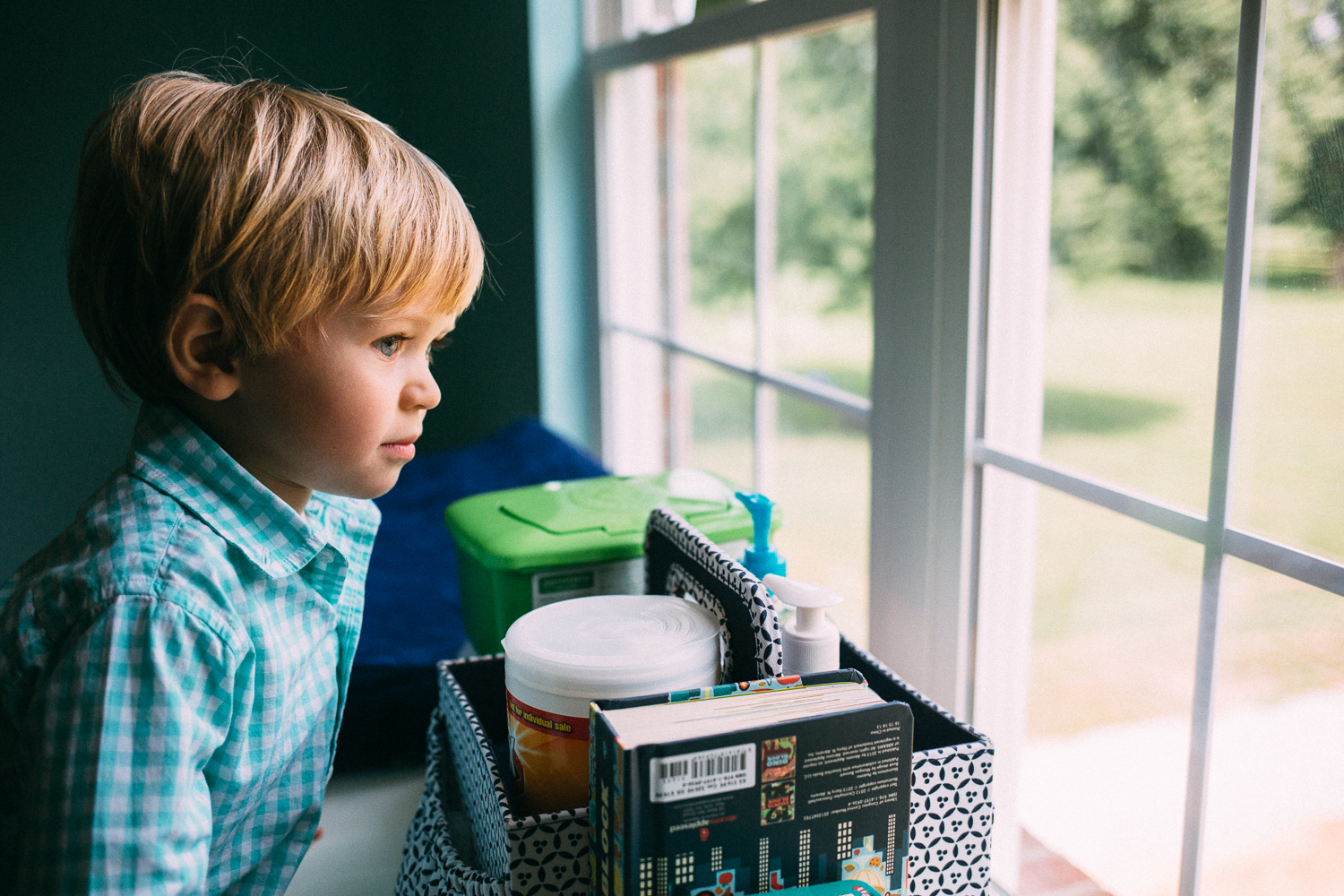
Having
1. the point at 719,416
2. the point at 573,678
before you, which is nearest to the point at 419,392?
the point at 573,678

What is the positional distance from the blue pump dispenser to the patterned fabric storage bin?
0.24ft

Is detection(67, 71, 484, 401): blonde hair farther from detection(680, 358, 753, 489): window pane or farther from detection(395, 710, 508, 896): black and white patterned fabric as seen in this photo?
detection(680, 358, 753, 489): window pane

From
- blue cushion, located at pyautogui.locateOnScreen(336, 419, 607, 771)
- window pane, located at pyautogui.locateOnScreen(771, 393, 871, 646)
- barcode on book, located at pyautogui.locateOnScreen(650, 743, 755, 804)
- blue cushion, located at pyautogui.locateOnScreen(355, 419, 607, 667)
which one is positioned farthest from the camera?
window pane, located at pyautogui.locateOnScreen(771, 393, 871, 646)

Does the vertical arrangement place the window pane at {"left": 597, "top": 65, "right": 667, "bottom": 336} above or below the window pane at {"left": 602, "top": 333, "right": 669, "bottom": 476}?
above

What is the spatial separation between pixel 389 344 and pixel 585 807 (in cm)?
35

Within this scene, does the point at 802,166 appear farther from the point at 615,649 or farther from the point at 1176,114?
the point at 615,649

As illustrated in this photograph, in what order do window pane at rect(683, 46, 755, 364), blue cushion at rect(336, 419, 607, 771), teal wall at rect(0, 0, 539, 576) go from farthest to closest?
teal wall at rect(0, 0, 539, 576) < window pane at rect(683, 46, 755, 364) < blue cushion at rect(336, 419, 607, 771)

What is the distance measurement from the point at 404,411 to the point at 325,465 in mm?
68

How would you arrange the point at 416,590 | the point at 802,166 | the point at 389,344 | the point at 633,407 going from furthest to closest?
the point at 802,166
the point at 633,407
the point at 416,590
the point at 389,344

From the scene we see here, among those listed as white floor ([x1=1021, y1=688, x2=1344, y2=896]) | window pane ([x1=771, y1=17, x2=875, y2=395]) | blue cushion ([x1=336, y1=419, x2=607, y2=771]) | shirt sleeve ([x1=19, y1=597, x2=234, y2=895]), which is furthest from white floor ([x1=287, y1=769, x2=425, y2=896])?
window pane ([x1=771, y1=17, x2=875, y2=395])

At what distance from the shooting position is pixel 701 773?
510mm

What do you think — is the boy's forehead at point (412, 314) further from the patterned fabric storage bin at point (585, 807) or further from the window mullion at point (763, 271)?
the window mullion at point (763, 271)

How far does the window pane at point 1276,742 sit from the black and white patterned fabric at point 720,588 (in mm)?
323

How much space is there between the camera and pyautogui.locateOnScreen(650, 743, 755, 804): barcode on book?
0.50 metres
